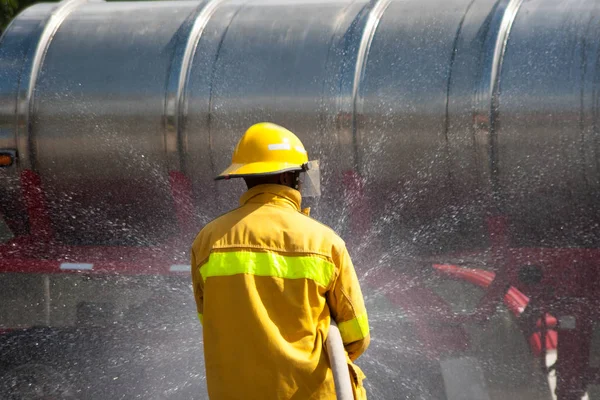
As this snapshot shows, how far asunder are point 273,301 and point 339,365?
259 mm

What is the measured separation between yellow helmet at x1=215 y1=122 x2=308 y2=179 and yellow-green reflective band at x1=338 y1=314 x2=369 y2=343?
1.58 feet

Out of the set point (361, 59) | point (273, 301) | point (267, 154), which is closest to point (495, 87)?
point (361, 59)

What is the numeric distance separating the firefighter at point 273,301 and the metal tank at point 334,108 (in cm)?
183

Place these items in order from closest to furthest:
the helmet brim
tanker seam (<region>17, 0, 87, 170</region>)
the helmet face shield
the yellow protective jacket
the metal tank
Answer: the yellow protective jacket
the helmet brim
the helmet face shield
the metal tank
tanker seam (<region>17, 0, 87, 170</region>)

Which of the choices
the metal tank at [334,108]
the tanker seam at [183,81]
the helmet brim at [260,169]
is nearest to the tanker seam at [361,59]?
the metal tank at [334,108]

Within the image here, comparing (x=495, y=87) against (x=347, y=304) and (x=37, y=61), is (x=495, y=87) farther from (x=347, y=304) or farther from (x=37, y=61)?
(x=37, y=61)

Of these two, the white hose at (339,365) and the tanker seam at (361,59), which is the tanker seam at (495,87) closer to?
the tanker seam at (361,59)

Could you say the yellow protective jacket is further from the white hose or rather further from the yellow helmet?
the yellow helmet

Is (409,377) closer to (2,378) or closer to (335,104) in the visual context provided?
(335,104)

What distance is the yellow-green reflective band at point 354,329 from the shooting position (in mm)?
2541

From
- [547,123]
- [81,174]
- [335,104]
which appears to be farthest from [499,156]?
[81,174]

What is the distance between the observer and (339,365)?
8.09 feet

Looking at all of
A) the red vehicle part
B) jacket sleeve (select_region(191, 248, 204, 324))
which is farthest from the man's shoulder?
the red vehicle part

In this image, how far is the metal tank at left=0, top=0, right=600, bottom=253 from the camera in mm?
4152
